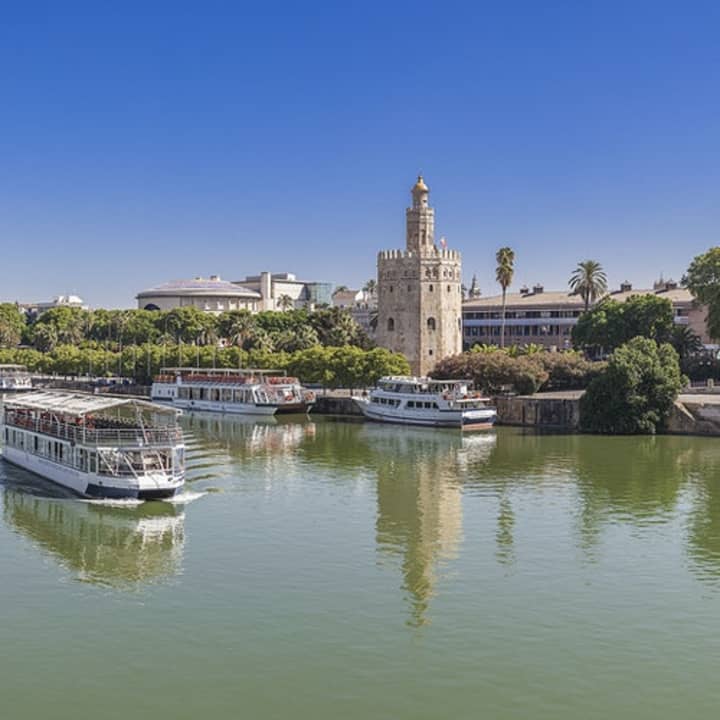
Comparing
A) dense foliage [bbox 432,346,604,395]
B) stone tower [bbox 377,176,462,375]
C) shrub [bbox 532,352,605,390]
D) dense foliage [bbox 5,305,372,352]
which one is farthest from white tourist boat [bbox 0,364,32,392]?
shrub [bbox 532,352,605,390]

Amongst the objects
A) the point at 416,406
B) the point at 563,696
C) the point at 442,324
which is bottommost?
the point at 563,696

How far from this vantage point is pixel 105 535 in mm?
36812

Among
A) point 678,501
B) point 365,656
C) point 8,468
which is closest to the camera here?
point 365,656

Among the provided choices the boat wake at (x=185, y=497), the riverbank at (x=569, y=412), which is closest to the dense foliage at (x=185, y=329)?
the riverbank at (x=569, y=412)

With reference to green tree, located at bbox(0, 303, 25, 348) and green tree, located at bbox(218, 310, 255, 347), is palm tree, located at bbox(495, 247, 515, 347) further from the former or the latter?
green tree, located at bbox(0, 303, 25, 348)

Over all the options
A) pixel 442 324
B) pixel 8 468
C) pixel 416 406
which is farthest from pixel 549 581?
pixel 442 324

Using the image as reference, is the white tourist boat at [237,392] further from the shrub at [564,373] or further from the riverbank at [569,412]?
the shrub at [564,373]

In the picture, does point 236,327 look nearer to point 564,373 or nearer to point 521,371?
point 564,373

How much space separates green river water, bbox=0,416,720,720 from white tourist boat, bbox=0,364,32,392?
231 ft

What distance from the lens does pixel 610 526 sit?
126 feet

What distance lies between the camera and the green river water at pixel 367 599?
72.9ft

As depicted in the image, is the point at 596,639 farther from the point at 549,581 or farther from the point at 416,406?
the point at 416,406

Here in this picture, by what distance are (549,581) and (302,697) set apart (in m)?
11.4

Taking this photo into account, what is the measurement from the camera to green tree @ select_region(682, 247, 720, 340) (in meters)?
79.3
